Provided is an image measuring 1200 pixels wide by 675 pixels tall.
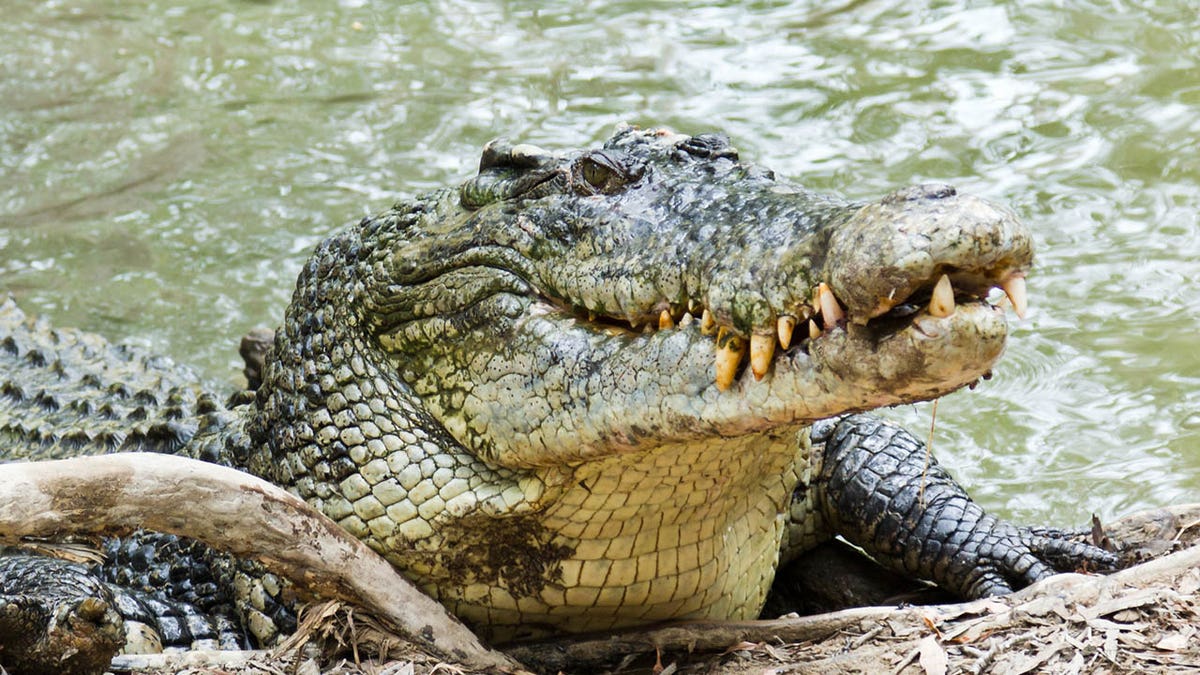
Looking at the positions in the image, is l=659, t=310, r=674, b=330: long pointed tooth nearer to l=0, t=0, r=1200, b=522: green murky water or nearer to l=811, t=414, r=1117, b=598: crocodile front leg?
l=811, t=414, r=1117, b=598: crocodile front leg

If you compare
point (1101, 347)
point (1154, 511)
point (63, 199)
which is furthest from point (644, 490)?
point (63, 199)

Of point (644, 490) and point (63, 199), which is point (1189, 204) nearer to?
point (644, 490)

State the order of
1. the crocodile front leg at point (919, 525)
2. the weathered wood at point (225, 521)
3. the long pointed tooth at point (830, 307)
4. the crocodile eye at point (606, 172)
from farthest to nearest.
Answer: the crocodile front leg at point (919, 525) → the crocodile eye at point (606, 172) → the weathered wood at point (225, 521) → the long pointed tooth at point (830, 307)

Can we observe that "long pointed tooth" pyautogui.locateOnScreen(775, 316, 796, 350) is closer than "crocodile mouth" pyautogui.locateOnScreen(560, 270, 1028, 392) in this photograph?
No

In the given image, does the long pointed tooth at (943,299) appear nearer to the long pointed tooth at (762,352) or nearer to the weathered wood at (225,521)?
the long pointed tooth at (762,352)

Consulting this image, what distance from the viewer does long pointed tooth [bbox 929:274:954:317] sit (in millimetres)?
2262

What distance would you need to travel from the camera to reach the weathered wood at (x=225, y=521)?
2672mm

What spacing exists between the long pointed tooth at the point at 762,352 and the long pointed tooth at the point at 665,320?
0.97 ft

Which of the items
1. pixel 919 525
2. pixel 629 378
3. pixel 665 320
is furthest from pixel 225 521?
pixel 919 525

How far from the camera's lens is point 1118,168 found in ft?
24.1

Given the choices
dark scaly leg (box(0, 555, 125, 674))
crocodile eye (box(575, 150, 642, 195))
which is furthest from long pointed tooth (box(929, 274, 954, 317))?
dark scaly leg (box(0, 555, 125, 674))

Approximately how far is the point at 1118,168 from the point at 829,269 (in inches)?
218

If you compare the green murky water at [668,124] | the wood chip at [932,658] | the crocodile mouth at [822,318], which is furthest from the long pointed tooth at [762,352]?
the green murky water at [668,124]

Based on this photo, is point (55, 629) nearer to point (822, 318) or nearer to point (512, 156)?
point (512, 156)
